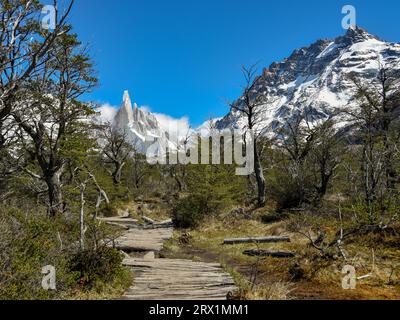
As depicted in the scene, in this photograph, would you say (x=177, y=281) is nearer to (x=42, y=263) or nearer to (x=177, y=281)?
(x=177, y=281)

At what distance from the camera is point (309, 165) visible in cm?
2503

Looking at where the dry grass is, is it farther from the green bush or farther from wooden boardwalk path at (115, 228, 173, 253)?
the green bush

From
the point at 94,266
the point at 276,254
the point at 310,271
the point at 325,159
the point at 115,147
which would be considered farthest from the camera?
the point at 115,147

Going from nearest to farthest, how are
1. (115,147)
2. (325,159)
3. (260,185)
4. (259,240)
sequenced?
(259,240)
(325,159)
(260,185)
(115,147)

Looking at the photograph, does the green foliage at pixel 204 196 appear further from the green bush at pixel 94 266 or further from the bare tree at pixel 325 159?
the green bush at pixel 94 266

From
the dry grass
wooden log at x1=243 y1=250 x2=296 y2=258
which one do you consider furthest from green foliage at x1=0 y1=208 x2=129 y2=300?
wooden log at x1=243 y1=250 x2=296 y2=258

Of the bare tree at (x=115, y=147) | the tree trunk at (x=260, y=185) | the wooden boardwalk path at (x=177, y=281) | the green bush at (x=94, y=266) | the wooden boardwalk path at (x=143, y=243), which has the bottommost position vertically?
the wooden boardwalk path at (x=143, y=243)

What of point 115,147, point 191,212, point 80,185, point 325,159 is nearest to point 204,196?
point 191,212

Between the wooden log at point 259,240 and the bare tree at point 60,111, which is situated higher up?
the bare tree at point 60,111

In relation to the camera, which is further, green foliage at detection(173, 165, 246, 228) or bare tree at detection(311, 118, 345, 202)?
bare tree at detection(311, 118, 345, 202)

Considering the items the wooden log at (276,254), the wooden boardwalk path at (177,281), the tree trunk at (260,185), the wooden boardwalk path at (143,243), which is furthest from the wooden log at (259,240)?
the tree trunk at (260,185)

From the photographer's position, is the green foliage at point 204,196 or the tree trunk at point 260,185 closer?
the green foliage at point 204,196

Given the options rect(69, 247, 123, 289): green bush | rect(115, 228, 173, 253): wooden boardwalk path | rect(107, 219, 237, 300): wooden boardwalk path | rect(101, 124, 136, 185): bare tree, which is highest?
rect(101, 124, 136, 185): bare tree
